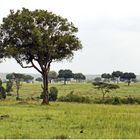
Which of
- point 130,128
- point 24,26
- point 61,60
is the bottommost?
point 130,128

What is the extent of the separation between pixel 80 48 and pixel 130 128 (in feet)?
111

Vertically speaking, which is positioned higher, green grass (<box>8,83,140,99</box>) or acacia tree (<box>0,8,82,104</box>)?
acacia tree (<box>0,8,82,104</box>)

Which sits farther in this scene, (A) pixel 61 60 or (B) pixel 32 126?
(A) pixel 61 60

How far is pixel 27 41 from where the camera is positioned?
52250mm

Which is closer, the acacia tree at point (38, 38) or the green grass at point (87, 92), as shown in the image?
the acacia tree at point (38, 38)

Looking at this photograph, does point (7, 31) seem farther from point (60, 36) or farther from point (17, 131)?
point (17, 131)

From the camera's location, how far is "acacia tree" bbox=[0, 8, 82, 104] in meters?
51.7

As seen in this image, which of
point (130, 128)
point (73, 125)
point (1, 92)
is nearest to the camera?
point (130, 128)

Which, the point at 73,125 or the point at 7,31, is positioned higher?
the point at 7,31

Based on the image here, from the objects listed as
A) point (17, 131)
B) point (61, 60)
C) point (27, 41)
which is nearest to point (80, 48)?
point (61, 60)

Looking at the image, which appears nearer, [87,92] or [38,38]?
[38,38]

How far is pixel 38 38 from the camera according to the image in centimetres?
5059

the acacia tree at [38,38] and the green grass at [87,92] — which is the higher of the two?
the acacia tree at [38,38]

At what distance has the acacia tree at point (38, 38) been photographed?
51.7m
